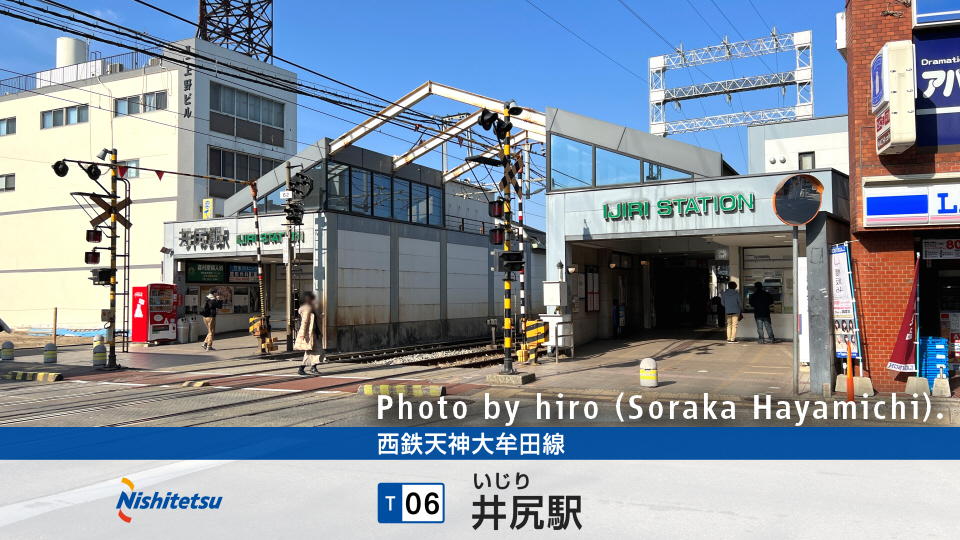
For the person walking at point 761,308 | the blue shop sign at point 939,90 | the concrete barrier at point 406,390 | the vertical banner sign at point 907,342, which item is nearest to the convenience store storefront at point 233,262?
the concrete barrier at point 406,390

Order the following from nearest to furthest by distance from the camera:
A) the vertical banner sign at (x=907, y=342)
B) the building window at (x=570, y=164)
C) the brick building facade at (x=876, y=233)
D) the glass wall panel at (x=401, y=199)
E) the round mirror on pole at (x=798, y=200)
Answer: the vertical banner sign at (x=907, y=342) → the round mirror on pole at (x=798, y=200) → the brick building facade at (x=876, y=233) → the building window at (x=570, y=164) → the glass wall panel at (x=401, y=199)

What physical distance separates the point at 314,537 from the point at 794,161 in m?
19.2

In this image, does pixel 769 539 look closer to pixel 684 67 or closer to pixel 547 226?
pixel 547 226

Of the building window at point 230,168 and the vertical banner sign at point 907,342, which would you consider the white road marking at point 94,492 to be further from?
the building window at point 230,168

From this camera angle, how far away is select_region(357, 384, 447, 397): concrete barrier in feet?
41.1

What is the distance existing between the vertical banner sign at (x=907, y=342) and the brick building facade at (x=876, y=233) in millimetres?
175

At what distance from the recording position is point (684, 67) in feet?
153

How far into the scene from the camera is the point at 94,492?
629cm

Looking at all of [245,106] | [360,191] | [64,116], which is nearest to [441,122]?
[360,191]

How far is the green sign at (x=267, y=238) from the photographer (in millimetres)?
22203

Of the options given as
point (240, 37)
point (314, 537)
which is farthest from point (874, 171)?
point (240, 37)

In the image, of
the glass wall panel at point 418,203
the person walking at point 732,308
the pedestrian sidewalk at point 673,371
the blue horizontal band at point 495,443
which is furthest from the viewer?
the glass wall panel at point 418,203

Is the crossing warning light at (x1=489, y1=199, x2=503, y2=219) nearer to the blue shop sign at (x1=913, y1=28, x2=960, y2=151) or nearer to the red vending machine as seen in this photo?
the blue shop sign at (x1=913, y1=28, x2=960, y2=151)

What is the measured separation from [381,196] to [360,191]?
4.22 feet
